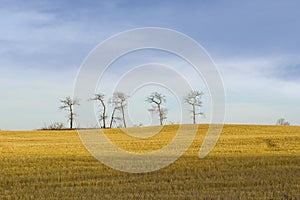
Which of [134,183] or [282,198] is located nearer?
[282,198]

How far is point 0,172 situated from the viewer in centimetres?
2183

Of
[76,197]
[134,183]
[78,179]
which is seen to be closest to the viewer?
[76,197]

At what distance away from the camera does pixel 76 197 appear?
14.4 meters

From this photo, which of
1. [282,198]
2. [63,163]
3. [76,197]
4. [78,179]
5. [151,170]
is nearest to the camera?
[282,198]

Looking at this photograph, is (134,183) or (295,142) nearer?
(134,183)

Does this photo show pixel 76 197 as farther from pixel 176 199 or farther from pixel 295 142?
pixel 295 142

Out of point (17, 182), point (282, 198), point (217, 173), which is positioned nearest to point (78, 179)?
point (17, 182)

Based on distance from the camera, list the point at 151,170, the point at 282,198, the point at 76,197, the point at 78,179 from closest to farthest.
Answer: the point at 282,198 < the point at 76,197 < the point at 78,179 < the point at 151,170

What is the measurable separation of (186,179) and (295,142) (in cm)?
2574

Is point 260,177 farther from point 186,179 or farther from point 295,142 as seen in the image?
point 295,142

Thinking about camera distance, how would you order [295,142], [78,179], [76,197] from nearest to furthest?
[76,197], [78,179], [295,142]

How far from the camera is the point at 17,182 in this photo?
18625mm

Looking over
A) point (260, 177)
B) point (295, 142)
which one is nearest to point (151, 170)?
point (260, 177)

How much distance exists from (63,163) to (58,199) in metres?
10.8
